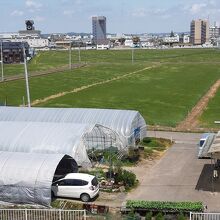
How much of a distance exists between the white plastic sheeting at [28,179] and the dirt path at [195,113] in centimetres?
2479

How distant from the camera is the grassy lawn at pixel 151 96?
58.1 meters

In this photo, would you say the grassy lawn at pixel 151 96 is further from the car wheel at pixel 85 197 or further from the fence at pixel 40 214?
the fence at pixel 40 214

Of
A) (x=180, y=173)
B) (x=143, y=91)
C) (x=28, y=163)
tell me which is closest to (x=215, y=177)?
(x=180, y=173)

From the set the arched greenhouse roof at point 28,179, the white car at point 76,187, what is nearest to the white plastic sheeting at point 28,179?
the arched greenhouse roof at point 28,179

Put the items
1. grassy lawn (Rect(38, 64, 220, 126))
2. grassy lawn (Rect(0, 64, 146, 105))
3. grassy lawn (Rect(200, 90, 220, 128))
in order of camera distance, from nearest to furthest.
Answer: grassy lawn (Rect(200, 90, 220, 128))
grassy lawn (Rect(38, 64, 220, 126))
grassy lawn (Rect(0, 64, 146, 105))

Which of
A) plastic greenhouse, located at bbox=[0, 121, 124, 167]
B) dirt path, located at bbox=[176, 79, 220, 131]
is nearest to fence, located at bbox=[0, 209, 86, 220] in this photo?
plastic greenhouse, located at bbox=[0, 121, 124, 167]

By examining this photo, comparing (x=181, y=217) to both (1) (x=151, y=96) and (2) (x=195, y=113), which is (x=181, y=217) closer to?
(2) (x=195, y=113)

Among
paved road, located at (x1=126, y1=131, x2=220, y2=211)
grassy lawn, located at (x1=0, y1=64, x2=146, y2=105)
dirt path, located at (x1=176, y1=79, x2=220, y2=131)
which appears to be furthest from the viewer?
grassy lawn, located at (x1=0, y1=64, x2=146, y2=105)

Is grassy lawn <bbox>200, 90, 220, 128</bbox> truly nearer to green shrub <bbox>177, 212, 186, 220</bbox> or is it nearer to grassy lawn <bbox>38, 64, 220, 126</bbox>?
grassy lawn <bbox>38, 64, 220, 126</bbox>

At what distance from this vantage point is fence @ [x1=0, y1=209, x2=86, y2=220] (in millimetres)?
22266

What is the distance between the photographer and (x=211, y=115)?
5600 cm

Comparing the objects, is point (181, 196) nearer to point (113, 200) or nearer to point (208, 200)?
point (208, 200)

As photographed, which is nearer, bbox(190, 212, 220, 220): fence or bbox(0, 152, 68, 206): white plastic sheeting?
bbox(190, 212, 220, 220): fence

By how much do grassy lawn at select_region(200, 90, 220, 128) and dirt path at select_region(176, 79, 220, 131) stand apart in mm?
618
